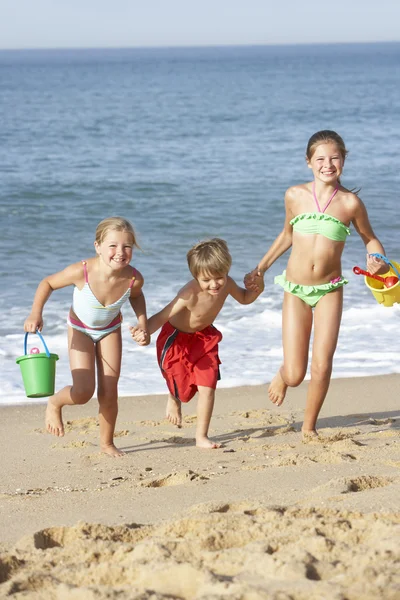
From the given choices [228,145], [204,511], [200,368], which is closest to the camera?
[204,511]

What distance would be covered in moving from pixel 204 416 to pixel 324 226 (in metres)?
1.25

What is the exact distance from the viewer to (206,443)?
4594 millimetres

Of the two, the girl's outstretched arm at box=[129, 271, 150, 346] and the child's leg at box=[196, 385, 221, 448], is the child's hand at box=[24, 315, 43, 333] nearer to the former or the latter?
the girl's outstretched arm at box=[129, 271, 150, 346]

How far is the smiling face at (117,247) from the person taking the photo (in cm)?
429

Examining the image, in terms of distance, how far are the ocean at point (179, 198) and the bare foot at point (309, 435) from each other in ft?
4.60

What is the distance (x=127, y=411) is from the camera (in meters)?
5.52

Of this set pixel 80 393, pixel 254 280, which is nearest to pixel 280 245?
pixel 254 280

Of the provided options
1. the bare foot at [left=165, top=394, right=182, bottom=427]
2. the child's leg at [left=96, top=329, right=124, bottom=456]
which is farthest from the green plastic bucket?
the bare foot at [left=165, top=394, right=182, bottom=427]

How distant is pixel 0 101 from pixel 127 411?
1407 inches

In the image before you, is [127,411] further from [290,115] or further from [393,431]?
[290,115]

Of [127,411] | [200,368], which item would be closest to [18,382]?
[127,411]

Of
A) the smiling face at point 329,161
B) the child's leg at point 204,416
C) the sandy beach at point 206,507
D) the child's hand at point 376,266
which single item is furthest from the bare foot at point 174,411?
the smiling face at point 329,161

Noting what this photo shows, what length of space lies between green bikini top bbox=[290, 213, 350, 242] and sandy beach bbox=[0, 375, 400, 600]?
1121 millimetres

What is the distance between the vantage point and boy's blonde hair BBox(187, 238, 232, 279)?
445cm
